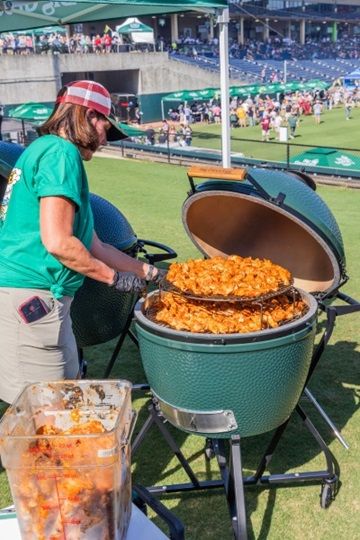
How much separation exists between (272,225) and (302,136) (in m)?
28.3

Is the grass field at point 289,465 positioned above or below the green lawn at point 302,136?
above

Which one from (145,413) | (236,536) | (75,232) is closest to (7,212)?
(75,232)

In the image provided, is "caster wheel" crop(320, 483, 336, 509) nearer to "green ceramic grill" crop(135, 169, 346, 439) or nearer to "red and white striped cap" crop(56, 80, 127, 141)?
"green ceramic grill" crop(135, 169, 346, 439)

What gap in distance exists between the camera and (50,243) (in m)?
2.76

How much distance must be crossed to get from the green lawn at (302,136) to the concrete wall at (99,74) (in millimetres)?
9782

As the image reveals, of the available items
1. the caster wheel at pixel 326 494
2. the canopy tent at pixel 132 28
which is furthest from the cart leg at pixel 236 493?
the canopy tent at pixel 132 28

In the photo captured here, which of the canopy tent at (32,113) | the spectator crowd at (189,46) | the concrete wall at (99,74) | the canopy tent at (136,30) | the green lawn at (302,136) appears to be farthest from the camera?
the spectator crowd at (189,46)

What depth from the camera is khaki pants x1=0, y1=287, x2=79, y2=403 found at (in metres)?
3.06

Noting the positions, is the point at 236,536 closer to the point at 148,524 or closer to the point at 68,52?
the point at 148,524

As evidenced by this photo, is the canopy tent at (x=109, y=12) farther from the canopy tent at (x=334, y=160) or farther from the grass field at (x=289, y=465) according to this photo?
the canopy tent at (x=334, y=160)

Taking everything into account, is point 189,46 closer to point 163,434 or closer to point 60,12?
point 60,12

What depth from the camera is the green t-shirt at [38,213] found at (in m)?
2.76

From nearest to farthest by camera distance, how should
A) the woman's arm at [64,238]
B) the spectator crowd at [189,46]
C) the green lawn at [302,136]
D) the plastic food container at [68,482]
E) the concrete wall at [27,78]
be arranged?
the plastic food container at [68,482] < the woman's arm at [64,238] < the green lawn at [302,136] < the concrete wall at [27,78] < the spectator crowd at [189,46]

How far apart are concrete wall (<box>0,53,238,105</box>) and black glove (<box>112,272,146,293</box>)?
3867 cm
